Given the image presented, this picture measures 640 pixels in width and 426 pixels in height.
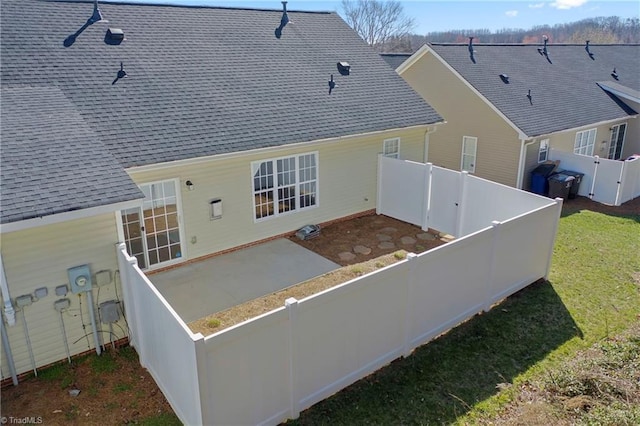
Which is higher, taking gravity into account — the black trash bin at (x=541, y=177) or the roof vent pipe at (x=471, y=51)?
the roof vent pipe at (x=471, y=51)

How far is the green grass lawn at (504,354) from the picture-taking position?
253 inches

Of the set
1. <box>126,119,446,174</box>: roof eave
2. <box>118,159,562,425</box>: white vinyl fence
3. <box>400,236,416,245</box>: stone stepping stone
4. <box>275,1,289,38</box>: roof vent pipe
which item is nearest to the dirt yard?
<box>118,159,562,425</box>: white vinyl fence

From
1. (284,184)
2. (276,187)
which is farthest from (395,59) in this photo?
(276,187)

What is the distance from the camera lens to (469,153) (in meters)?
18.6

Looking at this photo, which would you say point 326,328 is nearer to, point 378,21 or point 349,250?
point 349,250

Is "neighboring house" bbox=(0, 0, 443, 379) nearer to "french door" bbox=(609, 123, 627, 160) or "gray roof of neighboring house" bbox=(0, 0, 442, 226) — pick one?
"gray roof of neighboring house" bbox=(0, 0, 442, 226)

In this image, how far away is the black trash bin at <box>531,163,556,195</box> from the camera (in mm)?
16500

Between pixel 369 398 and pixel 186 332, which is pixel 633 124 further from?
pixel 186 332

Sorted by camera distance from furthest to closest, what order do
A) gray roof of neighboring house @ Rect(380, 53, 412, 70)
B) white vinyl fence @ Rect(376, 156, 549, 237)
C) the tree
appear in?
the tree → gray roof of neighboring house @ Rect(380, 53, 412, 70) → white vinyl fence @ Rect(376, 156, 549, 237)

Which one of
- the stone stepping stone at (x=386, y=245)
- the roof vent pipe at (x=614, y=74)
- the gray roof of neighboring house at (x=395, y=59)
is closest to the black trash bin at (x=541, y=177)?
the stone stepping stone at (x=386, y=245)

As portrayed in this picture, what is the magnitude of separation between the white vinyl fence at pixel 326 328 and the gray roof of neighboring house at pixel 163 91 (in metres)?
1.99

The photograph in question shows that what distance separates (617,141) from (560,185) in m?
8.15

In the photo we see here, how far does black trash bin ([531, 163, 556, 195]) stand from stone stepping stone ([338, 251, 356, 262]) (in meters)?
8.78

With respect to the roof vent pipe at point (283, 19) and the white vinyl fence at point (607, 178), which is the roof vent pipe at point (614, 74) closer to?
the white vinyl fence at point (607, 178)
